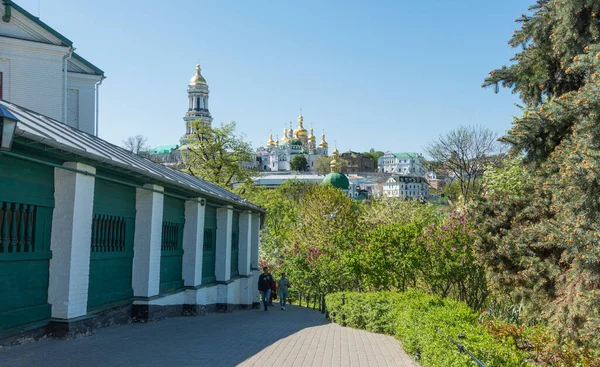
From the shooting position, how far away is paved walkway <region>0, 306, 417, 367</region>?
820cm

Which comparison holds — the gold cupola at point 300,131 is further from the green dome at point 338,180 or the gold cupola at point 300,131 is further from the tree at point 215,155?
the tree at point 215,155

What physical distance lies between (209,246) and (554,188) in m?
11.5

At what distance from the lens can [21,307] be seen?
28.7 feet

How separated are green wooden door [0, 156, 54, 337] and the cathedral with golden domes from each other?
6278 inches

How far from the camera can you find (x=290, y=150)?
582ft

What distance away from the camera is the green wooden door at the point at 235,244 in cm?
2284

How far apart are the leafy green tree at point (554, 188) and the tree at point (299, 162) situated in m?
150

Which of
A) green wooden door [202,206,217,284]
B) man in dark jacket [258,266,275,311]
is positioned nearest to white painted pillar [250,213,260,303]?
man in dark jacket [258,266,275,311]

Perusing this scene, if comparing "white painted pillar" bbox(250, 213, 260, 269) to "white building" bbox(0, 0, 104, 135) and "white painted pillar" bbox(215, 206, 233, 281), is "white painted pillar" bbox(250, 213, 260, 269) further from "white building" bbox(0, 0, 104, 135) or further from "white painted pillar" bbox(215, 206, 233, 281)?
"white building" bbox(0, 0, 104, 135)

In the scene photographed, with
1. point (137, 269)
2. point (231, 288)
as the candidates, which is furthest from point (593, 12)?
point (231, 288)

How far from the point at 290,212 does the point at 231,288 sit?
36.8m

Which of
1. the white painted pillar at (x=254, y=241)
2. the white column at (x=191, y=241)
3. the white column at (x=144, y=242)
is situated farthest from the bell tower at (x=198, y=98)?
the white column at (x=144, y=242)

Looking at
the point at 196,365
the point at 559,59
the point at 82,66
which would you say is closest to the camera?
the point at 196,365

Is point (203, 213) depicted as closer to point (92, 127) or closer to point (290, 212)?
point (92, 127)
